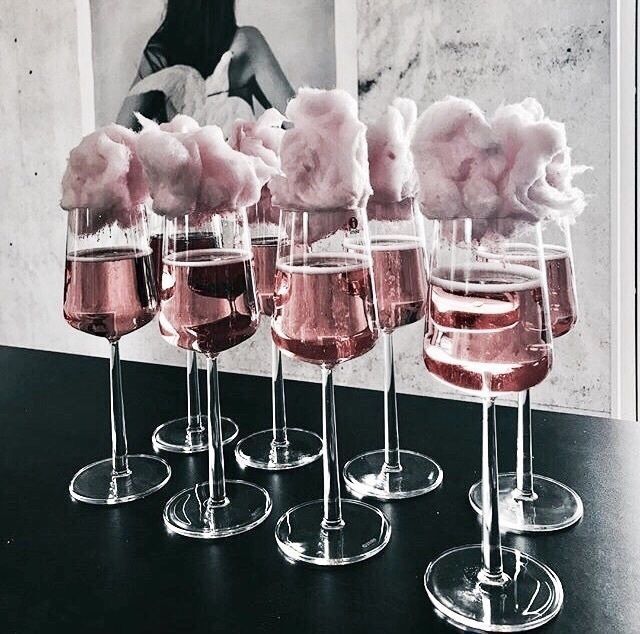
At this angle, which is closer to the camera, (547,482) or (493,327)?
(493,327)

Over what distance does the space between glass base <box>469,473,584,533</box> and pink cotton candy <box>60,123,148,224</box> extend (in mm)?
586

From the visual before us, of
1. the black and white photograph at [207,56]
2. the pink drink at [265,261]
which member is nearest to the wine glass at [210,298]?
the pink drink at [265,261]

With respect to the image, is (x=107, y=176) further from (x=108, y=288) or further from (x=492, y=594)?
(x=492, y=594)

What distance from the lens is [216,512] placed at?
900 millimetres

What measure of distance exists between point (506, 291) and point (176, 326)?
1.35ft

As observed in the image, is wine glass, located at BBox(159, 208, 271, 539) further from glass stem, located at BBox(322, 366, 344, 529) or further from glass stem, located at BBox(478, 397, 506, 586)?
glass stem, located at BBox(478, 397, 506, 586)

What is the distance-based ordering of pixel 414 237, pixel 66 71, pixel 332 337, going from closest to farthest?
pixel 332 337, pixel 414 237, pixel 66 71

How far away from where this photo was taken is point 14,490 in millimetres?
958

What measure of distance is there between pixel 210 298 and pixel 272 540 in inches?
11.6

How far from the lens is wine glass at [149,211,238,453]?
1143mm

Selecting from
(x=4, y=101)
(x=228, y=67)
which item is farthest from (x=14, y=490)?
(x=4, y=101)

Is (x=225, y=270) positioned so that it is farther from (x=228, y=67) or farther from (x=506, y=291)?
(x=228, y=67)

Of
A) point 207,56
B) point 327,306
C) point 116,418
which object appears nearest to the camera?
point 327,306

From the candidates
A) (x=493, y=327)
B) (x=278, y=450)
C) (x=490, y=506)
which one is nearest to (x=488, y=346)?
(x=493, y=327)
